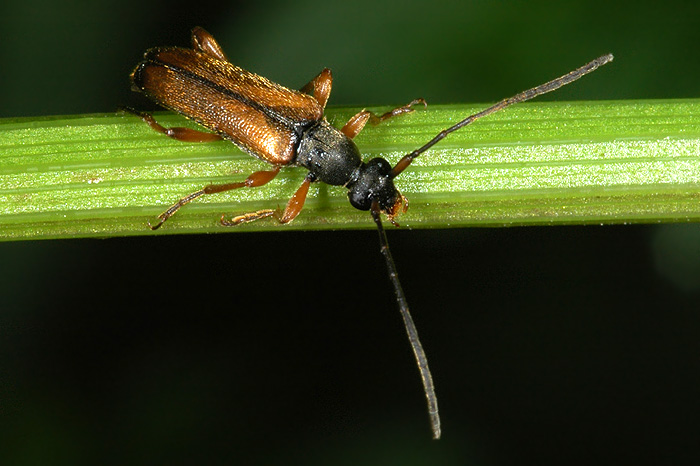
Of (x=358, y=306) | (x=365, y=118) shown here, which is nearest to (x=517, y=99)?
(x=365, y=118)

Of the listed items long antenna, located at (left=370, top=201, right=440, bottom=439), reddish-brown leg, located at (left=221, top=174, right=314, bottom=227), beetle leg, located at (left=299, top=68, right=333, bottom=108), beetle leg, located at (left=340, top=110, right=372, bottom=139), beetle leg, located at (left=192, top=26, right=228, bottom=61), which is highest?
beetle leg, located at (left=192, top=26, right=228, bottom=61)

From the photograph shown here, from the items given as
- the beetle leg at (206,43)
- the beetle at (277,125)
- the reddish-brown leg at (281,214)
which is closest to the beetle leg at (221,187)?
the beetle at (277,125)

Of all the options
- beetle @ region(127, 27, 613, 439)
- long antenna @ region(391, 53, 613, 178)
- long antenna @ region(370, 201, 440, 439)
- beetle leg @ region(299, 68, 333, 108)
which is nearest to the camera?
long antenna @ region(370, 201, 440, 439)

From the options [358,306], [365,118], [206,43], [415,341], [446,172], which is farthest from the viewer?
[358,306]

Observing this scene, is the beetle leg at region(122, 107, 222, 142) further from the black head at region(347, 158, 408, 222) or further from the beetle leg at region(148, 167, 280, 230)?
the black head at region(347, 158, 408, 222)

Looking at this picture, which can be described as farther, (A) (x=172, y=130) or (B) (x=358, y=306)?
(B) (x=358, y=306)

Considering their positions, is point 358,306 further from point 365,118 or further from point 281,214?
point 365,118

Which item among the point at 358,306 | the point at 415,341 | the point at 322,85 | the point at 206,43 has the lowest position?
the point at 415,341

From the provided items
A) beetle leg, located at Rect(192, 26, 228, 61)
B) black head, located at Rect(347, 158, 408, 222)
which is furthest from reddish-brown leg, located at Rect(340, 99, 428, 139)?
beetle leg, located at Rect(192, 26, 228, 61)
